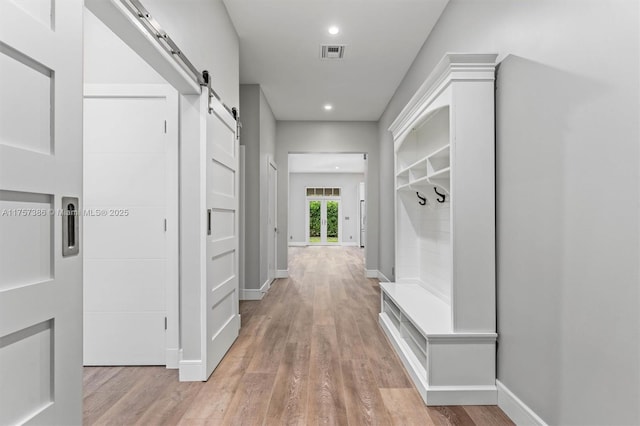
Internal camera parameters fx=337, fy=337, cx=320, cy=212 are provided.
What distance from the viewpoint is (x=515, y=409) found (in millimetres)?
1841

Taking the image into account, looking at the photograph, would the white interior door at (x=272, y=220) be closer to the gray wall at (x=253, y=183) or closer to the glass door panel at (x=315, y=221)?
the gray wall at (x=253, y=183)

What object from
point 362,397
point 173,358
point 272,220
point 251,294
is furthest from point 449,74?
point 272,220

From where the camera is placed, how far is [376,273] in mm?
6285

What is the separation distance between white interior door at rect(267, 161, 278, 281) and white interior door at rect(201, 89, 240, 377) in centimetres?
212

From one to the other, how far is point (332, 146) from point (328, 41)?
2.95 m

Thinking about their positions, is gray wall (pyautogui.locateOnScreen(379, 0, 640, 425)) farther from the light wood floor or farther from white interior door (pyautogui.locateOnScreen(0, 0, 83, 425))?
white interior door (pyautogui.locateOnScreen(0, 0, 83, 425))

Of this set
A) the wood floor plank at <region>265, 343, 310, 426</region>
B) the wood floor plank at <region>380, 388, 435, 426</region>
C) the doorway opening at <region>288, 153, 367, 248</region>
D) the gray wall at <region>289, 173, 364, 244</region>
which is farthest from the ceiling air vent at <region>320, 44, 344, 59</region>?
the gray wall at <region>289, 173, 364, 244</region>

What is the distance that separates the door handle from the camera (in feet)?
3.42

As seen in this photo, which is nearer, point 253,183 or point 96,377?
point 96,377

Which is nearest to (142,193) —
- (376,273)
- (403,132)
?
(403,132)

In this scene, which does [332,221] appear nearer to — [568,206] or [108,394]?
[108,394]

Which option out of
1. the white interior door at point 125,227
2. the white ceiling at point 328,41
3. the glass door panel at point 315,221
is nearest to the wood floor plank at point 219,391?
the white interior door at point 125,227

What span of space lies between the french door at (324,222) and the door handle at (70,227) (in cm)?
1230

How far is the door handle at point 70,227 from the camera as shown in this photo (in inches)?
41.1
